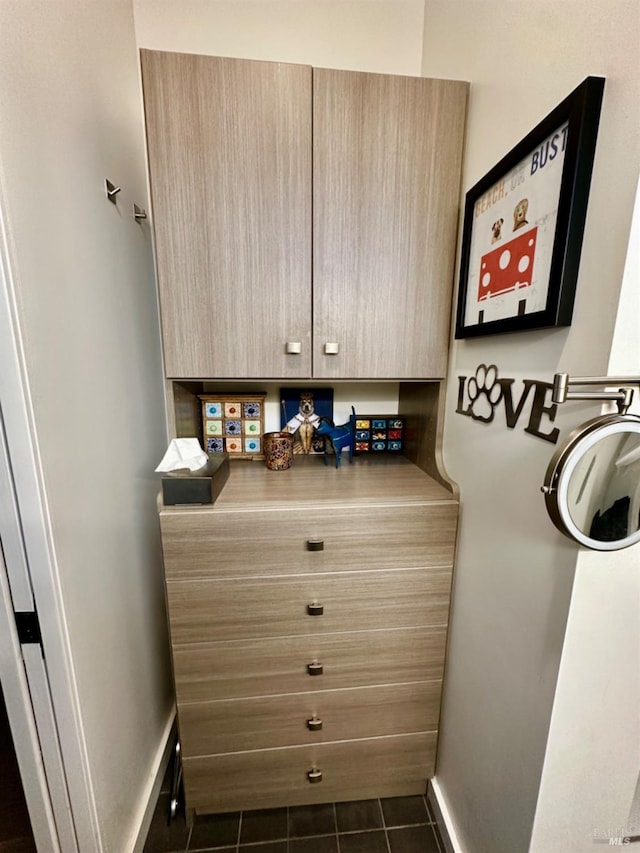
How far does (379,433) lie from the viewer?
Result: 1459 millimetres

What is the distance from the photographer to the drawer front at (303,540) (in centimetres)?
97

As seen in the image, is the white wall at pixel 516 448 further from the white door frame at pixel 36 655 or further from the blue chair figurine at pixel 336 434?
the white door frame at pixel 36 655

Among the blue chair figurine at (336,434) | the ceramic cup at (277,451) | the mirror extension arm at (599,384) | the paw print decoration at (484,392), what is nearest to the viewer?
the mirror extension arm at (599,384)

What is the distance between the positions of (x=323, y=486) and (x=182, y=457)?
442 millimetres

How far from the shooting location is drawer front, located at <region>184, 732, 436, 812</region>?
112 centimetres

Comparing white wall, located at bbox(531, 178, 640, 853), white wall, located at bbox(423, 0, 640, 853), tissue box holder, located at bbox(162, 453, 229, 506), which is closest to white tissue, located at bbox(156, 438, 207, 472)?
tissue box holder, located at bbox(162, 453, 229, 506)

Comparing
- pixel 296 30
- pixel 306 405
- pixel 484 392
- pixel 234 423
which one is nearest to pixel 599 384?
pixel 484 392

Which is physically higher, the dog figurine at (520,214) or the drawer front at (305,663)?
the dog figurine at (520,214)

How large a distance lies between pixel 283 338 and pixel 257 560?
0.65 metres

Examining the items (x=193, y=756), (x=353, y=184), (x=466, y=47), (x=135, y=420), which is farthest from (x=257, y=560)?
(x=466, y=47)

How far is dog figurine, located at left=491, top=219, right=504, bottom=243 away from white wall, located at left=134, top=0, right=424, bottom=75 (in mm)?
942

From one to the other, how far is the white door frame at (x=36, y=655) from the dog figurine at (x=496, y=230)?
98cm

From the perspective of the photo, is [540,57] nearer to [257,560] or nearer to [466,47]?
[466,47]

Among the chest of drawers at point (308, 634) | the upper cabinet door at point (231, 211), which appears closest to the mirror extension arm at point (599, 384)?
the chest of drawers at point (308, 634)
